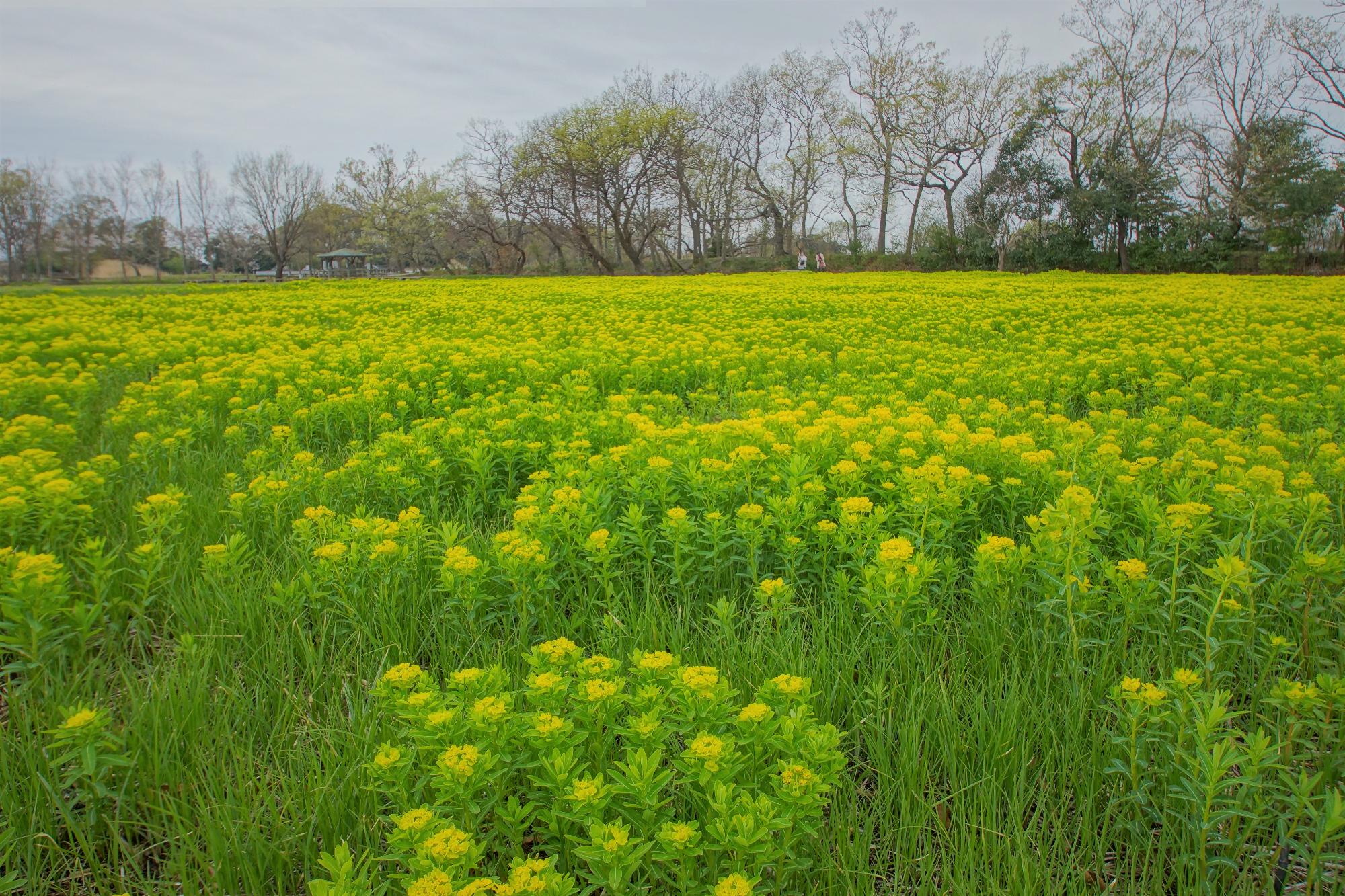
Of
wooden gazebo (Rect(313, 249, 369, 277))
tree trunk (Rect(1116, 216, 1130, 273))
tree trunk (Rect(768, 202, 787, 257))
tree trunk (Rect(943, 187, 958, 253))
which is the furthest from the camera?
wooden gazebo (Rect(313, 249, 369, 277))

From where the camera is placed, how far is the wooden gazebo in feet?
251

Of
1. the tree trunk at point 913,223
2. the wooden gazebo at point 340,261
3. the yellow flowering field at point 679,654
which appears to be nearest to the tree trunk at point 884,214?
the tree trunk at point 913,223

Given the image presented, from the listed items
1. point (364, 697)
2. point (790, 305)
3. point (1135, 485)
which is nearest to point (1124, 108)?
point (790, 305)

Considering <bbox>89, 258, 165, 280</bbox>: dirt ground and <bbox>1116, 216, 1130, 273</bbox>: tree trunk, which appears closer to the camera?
<bbox>1116, 216, 1130, 273</bbox>: tree trunk

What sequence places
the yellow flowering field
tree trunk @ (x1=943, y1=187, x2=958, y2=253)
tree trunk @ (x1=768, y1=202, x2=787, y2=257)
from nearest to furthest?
1. the yellow flowering field
2. tree trunk @ (x1=943, y1=187, x2=958, y2=253)
3. tree trunk @ (x1=768, y1=202, x2=787, y2=257)

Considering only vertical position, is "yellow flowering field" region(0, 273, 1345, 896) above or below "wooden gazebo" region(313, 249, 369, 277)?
below

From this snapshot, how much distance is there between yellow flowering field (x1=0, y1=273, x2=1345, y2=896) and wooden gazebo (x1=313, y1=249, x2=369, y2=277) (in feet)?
260

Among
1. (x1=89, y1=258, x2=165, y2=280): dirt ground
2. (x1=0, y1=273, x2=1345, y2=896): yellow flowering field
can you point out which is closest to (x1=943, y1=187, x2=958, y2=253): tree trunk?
(x1=0, y1=273, x2=1345, y2=896): yellow flowering field

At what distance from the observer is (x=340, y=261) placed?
81.9 meters

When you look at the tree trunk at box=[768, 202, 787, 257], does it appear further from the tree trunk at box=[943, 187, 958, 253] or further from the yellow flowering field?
the yellow flowering field

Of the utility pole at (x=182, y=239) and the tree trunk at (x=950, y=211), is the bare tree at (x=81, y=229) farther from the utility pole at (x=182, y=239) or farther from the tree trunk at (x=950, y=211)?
the tree trunk at (x=950, y=211)

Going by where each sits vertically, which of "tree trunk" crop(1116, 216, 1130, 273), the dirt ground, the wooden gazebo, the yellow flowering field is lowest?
the yellow flowering field

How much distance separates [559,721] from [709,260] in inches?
2033

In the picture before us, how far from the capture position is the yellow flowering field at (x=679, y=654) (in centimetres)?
185
